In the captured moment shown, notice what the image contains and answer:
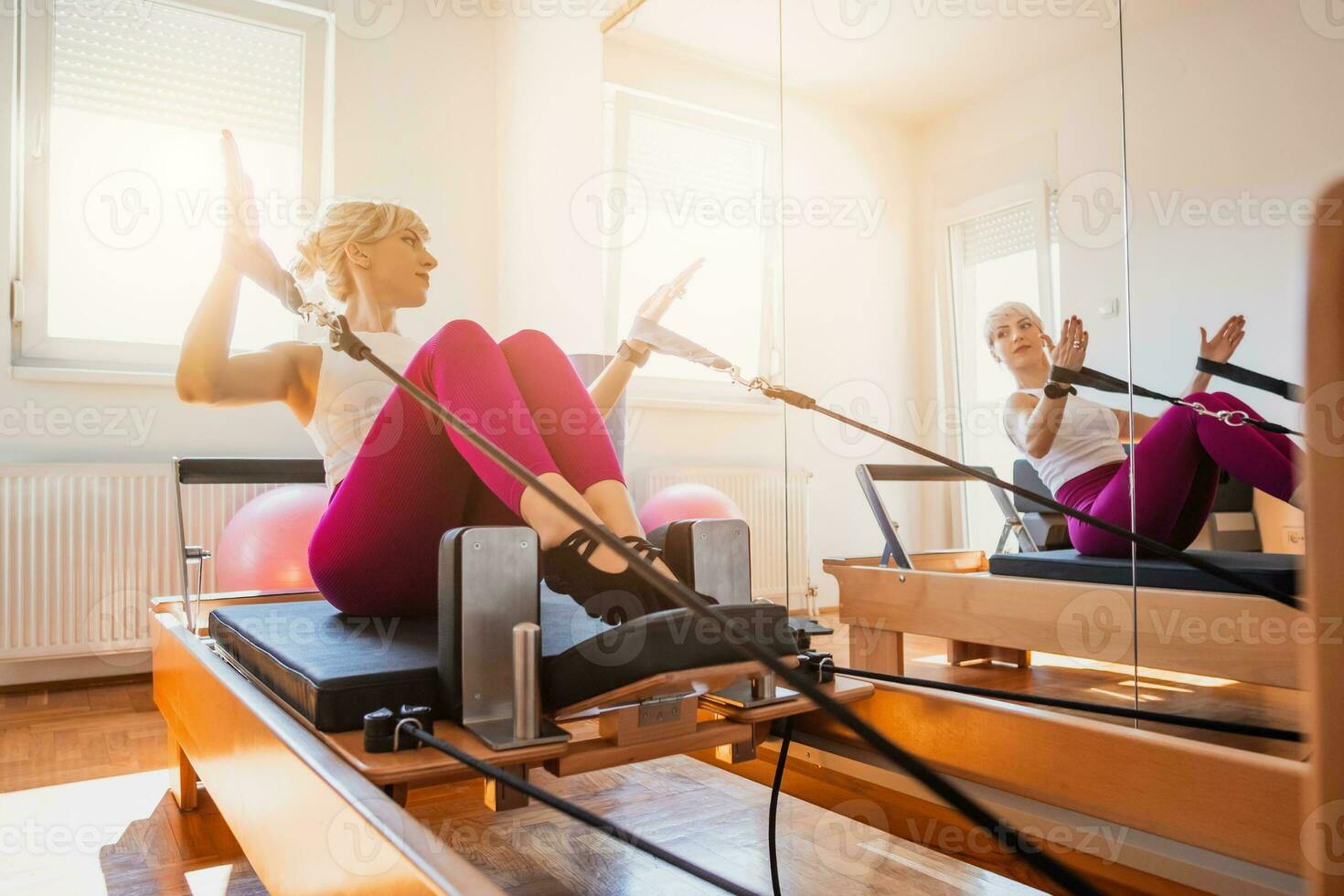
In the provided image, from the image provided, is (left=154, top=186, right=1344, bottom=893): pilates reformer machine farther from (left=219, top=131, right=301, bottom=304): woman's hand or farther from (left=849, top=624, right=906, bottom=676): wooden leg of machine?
(left=849, top=624, right=906, bottom=676): wooden leg of machine

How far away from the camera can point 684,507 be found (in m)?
2.96

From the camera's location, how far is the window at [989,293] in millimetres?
1733

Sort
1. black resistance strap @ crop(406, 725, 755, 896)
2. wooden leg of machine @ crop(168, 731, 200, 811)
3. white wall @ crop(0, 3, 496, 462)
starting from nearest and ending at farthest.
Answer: black resistance strap @ crop(406, 725, 755, 896), wooden leg of machine @ crop(168, 731, 200, 811), white wall @ crop(0, 3, 496, 462)

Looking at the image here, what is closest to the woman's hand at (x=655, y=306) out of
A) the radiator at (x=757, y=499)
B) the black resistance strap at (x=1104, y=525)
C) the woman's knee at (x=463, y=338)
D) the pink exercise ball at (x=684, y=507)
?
the black resistance strap at (x=1104, y=525)

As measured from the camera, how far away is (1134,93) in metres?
1.64

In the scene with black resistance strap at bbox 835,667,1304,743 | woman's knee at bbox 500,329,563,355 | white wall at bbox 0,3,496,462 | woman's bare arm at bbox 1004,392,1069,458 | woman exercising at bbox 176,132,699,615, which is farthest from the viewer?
white wall at bbox 0,3,496,462

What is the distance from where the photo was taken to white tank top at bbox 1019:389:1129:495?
1.67 metres

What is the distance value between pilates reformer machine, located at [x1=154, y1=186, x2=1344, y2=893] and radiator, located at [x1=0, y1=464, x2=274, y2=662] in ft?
6.03

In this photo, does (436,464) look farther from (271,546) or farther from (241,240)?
(271,546)

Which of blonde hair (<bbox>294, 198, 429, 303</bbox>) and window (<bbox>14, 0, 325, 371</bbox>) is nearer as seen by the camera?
blonde hair (<bbox>294, 198, 429, 303</bbox>)

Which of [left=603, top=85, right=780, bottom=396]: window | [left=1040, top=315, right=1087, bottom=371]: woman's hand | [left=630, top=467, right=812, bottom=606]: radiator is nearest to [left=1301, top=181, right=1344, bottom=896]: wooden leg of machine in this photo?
[left=1040, top=315, right=1087, bottom=371]: woman's hand

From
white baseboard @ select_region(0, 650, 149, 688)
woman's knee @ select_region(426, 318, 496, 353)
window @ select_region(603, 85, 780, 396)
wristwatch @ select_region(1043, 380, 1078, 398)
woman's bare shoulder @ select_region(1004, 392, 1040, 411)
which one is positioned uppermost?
window @ select_region(603, 85, 780, 396)

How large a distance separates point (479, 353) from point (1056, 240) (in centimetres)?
117

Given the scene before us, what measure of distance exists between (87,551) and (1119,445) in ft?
9.52
